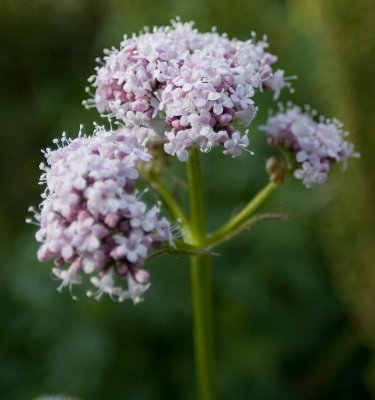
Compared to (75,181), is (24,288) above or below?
above

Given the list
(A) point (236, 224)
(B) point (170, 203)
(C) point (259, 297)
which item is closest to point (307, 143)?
(A) point (236, 224)

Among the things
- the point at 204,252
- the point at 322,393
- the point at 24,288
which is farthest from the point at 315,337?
the point at 204,252

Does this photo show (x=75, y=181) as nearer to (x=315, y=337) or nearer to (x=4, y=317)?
(x=4, y=317)

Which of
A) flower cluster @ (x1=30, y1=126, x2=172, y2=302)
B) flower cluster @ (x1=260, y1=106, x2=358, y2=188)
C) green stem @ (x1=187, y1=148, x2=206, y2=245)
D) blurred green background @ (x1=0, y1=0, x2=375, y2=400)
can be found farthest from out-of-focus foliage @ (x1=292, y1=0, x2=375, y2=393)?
flower cluster @ (x1=30, y1=126, x2=172, y2=302)

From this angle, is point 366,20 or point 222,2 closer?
point 366,20

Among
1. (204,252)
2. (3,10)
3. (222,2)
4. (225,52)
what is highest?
(3,10)

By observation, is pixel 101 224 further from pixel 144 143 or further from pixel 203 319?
pixel 203 319

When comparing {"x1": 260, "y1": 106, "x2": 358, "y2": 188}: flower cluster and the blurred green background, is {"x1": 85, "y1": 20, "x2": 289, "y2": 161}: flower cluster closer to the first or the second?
{"x1": 260, "y1": 106, "x2": 358, "y2": 188}: flower cluster
